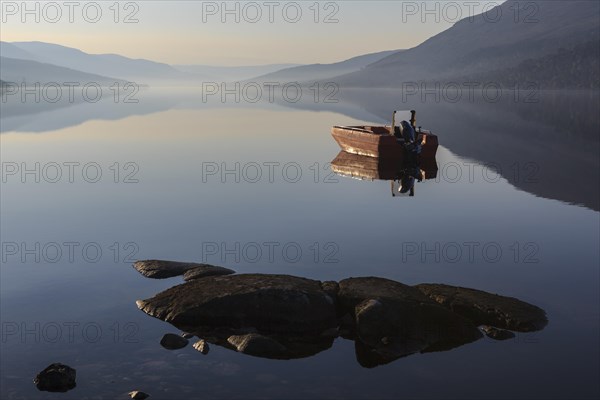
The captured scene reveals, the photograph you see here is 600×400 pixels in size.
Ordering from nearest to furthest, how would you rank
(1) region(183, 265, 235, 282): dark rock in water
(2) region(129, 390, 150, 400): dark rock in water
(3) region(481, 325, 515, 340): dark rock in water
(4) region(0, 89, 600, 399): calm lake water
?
(2) region(129, 390, 150, 400): dark rock in water
(4) region(0, 89, 600, 399): calm lake water
(3) region(481, 325, 515, 340): dark rock in water
(1) region(183, 265, 235, 282): dark rock in water

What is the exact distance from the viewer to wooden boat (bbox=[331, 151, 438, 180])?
4012 centimetres

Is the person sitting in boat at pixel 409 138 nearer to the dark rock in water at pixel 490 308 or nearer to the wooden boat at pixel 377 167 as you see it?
the wooden boat at pixel 377 167

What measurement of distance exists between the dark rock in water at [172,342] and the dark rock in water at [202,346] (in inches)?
11.4

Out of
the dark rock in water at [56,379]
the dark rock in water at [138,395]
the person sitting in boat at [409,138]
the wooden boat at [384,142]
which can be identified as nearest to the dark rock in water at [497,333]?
the dark rock in water at [138,395]

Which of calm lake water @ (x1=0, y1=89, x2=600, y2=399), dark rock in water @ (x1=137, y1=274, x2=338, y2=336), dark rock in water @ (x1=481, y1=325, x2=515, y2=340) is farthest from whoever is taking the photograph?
dark rock in water @ (x1=137, y1=274, x2=338, y2=336)

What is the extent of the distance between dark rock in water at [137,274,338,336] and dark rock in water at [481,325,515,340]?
3.47 metres

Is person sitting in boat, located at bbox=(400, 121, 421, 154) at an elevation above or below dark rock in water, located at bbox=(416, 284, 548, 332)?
above

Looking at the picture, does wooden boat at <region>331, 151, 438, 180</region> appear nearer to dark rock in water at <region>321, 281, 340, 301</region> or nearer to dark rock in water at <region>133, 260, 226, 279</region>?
dark rock in water at <region>133, 260, 226, 279</region>

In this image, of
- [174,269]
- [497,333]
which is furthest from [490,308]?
[174,269]

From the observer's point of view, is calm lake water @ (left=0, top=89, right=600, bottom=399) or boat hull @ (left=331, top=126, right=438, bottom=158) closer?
calm lake water @ (left=0, top=89, right=600, bottom=399)

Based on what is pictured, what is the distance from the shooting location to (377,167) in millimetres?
42562

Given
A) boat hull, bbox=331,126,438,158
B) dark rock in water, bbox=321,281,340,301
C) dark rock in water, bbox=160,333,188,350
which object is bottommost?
dark rock in water, bbox=160,333,188,350

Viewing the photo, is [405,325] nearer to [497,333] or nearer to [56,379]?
[497,333]

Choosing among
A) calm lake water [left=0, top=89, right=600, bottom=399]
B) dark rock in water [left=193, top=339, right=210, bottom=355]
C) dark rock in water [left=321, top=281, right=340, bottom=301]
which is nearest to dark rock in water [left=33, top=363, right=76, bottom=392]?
calm lake water [left=0, top=89, right=600, bottom=399]
